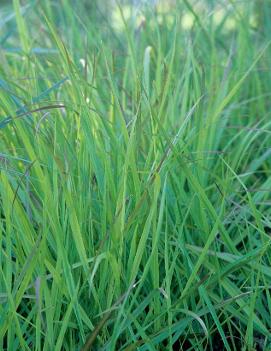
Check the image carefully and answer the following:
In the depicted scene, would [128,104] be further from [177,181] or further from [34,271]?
[34,271]

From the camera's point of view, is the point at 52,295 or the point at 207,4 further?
the point at 207,4

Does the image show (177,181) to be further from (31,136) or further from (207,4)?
(207,4)

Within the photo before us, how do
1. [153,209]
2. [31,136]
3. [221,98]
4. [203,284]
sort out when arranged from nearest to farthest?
[153,209] → [203,284] → [31,136] → [221,98]

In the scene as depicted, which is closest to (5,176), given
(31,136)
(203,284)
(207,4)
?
(31,136)

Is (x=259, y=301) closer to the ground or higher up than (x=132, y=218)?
closer to the ground

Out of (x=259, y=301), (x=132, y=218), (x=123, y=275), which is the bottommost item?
(x=259, y=301)

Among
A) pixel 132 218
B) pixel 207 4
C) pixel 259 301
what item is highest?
pixel 207 4

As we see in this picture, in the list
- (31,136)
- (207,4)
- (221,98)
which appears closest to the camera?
(31,136)

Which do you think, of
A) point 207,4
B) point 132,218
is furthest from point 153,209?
point 207,4

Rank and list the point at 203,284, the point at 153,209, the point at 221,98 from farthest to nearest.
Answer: the point at 221,98
the point at 203,284
the point at 153,209
